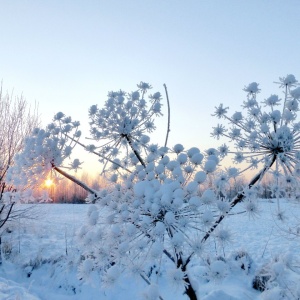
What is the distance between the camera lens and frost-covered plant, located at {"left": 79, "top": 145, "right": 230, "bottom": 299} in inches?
Result: 80.4

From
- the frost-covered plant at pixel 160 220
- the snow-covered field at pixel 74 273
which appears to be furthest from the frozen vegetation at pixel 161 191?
the snow-covered field at pixel 74 273

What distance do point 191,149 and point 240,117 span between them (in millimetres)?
853

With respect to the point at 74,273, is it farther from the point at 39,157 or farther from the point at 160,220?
the point at 160,220

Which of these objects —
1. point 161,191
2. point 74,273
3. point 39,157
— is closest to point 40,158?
point 39,157

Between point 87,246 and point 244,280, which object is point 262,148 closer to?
point 87,246

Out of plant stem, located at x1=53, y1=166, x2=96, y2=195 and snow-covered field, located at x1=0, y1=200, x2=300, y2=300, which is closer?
plant stem, located at x1=53, y1=166, x2=96, y2=195

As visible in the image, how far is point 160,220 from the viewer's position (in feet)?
7.00

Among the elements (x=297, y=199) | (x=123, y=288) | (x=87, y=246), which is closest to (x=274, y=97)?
(x=297, y=199)

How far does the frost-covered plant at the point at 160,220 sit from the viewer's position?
204 centimetres

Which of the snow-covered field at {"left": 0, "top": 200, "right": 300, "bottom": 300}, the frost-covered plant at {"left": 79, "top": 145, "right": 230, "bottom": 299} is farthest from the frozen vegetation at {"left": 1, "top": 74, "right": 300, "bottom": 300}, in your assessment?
the snow-covered field at {"left": 0, "top": 200, "right": 300, "bottom": 300}

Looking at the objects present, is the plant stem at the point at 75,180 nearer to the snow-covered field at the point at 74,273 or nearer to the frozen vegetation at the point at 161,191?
the frozen vegetation at the point at 161,191

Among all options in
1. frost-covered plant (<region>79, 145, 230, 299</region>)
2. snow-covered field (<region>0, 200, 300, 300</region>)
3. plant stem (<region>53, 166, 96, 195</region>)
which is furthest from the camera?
snow-covered field (<region>0, 200, 300, 300</region>)

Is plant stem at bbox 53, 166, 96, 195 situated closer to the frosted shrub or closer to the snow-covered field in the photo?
the frosted shrub

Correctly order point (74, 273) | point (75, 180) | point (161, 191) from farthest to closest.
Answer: point (74, 273)
point (75, 180)
point (161, 191)
